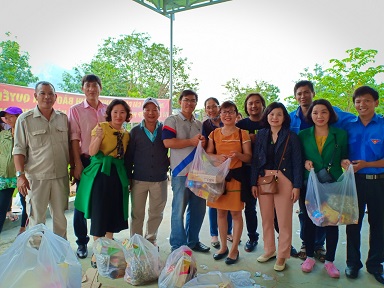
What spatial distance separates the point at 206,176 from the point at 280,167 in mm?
644

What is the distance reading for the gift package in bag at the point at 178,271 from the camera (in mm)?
2016

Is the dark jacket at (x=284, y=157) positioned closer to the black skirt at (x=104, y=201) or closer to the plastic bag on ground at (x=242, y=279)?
the plastic bag on ground at (x=242, y=279)

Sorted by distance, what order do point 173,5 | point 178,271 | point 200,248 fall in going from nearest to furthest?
point 178,271 → point 200,248 → point 173,5

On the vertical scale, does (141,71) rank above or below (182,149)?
above

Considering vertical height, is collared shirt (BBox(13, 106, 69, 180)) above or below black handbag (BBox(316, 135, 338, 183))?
above

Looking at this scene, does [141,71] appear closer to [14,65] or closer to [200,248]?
[14,65]

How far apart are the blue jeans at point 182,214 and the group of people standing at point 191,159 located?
0.4 inches

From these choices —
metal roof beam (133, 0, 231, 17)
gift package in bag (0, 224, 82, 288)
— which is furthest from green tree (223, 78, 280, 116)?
gift package in bag (0, 224, 82, 288)

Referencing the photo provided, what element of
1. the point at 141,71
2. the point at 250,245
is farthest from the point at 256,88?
the point at 250,245

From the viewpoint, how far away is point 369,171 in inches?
89.6

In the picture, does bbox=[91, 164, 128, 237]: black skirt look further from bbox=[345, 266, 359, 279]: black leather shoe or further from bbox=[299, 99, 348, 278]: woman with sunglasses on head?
bbox=[345, 266, 359, 279]: black leather shoe

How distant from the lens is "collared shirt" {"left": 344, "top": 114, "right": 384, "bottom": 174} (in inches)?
88.8

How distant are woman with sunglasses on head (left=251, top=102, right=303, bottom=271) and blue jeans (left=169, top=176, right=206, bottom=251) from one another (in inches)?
25.5

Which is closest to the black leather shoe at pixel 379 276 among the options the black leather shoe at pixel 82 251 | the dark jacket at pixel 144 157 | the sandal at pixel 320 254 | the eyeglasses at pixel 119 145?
the sandal at pixel 320 254
